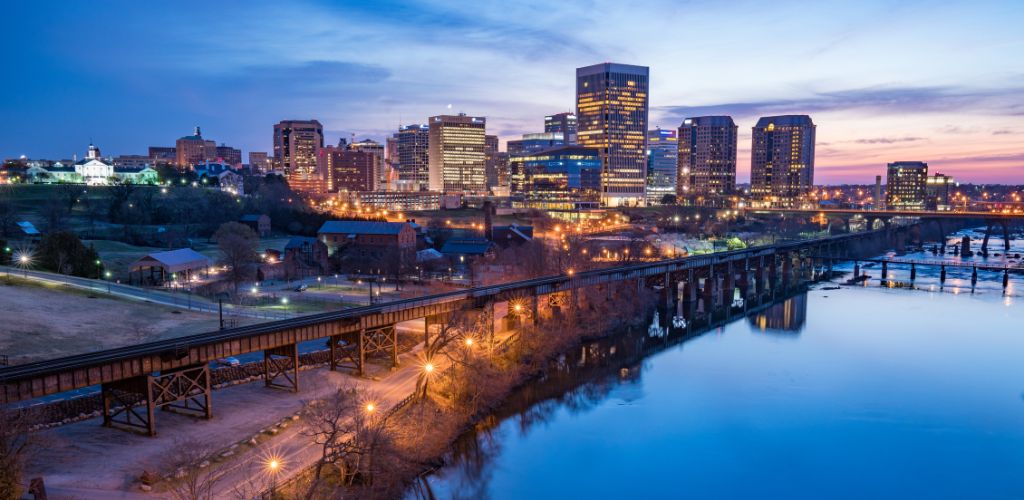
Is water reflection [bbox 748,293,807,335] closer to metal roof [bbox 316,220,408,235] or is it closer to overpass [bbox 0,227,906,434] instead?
overpass [bbox 0,227,906,434]

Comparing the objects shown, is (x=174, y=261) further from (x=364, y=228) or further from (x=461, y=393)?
(x=461, y=393)

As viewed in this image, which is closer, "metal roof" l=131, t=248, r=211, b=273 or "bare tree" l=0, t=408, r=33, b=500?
"bare tree" l=0, t=408, r=33, b=500

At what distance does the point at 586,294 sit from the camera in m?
64.2

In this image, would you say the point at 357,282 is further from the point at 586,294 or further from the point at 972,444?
the point at 972,444

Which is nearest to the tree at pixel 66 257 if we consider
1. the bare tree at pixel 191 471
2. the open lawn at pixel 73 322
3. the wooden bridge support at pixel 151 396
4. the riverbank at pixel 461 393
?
the open lawn at pixel 73 322

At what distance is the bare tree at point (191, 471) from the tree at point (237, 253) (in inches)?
1570

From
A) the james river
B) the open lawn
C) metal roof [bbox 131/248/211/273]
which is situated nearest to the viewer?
the james river

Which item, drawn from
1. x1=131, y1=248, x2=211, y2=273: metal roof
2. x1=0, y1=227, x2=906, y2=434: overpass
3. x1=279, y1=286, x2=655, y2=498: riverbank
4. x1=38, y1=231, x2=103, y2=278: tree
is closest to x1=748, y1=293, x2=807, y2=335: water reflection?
x1=279, y1=286, x2=655, y2=498: riverbank

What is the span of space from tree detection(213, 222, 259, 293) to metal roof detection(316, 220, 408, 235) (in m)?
11.9

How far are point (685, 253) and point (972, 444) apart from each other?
73.6 m

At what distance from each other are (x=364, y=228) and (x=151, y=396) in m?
63.7

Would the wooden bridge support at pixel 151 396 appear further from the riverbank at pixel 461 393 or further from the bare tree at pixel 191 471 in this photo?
the riverbank at pixel 461 393

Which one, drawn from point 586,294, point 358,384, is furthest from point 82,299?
point 586,294

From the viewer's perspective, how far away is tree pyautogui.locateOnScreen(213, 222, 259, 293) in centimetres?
6868
